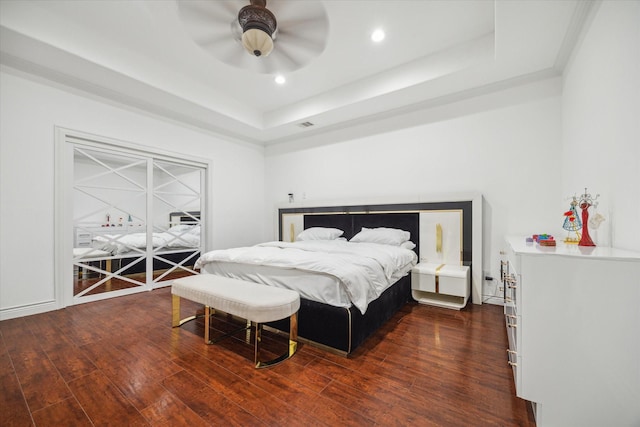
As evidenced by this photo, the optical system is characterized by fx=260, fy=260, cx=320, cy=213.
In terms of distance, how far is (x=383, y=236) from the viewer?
3.50m

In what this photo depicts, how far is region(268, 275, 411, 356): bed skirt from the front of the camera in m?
1.93

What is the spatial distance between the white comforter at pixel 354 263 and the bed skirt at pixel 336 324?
4.3 inches

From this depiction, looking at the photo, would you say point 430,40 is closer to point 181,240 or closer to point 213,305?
point 213,305

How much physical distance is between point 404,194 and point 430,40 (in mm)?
1869

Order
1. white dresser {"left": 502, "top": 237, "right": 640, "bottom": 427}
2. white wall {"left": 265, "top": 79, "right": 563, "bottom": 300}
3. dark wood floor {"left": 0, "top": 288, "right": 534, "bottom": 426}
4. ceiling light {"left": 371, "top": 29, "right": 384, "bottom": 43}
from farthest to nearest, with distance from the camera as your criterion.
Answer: white wall {"left": 265, "top": 79, "right": 563, "bottom": 300} < ceiling light {"left": 371, "top": 29, "right": 384, "bottom": 43} < dark wood floor {"left": 0, "top": 288, "right": 534, "bottom": 426} < white dresser {"left": 502, "top": 237, "right": 640, "bottom": 427}

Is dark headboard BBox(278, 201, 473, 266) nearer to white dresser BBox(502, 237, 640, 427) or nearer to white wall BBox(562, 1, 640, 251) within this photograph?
white wall BBox(562, 1, 640, 251)

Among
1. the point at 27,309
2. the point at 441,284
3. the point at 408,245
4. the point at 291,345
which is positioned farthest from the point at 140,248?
the point at 441,284

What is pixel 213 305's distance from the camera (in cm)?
209

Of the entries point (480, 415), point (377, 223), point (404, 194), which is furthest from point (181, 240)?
point (480, 415)

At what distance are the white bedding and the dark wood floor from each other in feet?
3.71

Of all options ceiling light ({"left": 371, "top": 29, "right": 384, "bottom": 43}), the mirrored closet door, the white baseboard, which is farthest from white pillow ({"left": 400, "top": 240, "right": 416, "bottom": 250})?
the white baseboard

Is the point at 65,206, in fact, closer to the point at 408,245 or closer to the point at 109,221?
the point at 109,221

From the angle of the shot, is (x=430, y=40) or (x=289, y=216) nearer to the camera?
(x=430, y=40)

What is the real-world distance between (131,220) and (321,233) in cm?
273
